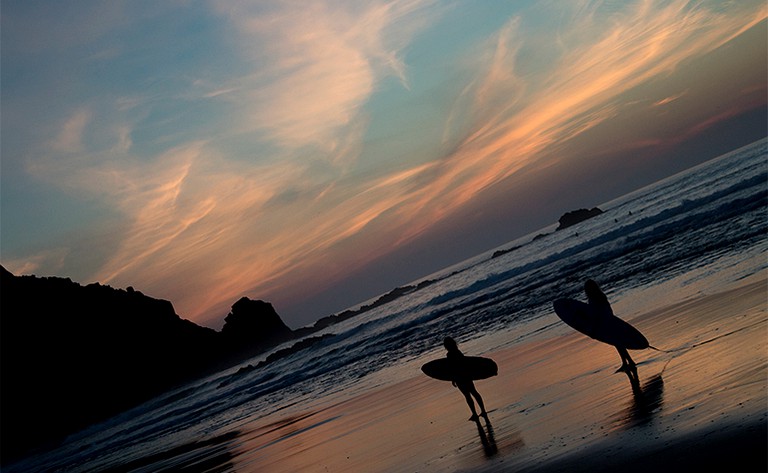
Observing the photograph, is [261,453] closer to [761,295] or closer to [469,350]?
[469,350]

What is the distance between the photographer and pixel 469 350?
2219 centimetres

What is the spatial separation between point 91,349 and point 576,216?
3773 inches

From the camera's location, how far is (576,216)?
5246 inches

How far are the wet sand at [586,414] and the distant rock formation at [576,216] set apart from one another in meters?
118

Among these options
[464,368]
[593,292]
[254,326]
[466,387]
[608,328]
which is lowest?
[466,387]

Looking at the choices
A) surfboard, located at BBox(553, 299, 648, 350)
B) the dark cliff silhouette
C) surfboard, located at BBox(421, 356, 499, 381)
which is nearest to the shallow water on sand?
surfboard, located at BBox(553, 299, 648, 350)

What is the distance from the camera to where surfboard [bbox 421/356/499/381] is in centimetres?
1214

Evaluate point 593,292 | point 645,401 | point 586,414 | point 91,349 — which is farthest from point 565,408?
point 91,349

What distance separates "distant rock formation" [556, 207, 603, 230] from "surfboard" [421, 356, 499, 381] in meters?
122

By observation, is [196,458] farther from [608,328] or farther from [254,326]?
[254,326]

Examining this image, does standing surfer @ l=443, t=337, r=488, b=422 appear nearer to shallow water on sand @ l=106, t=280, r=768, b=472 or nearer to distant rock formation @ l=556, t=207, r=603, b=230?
shallow water on sand @ l=106, t=280, r=768, b=472

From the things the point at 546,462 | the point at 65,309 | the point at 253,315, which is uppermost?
the point at 65,309

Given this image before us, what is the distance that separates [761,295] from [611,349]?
3.01 m

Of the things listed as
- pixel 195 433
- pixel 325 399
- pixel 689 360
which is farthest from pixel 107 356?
pixel 689 360
